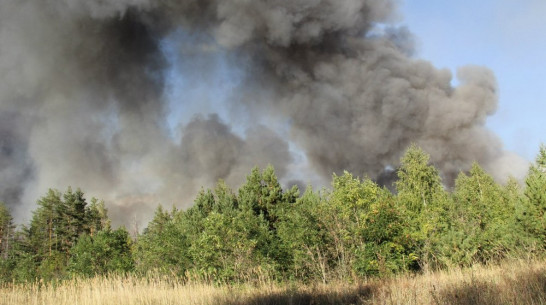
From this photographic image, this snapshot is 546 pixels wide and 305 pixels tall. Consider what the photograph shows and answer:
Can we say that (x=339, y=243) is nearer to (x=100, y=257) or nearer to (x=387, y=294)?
(x=387, y=294)

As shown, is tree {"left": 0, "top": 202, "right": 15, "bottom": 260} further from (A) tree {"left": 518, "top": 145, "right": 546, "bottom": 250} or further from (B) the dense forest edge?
(A) tree {"left": 518, "top": 145, "right": 546, "bottom": 250}

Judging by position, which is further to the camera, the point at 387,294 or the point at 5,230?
the point at 5,230

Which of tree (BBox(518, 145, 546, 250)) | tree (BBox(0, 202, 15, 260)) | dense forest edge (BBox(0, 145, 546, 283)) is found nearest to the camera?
dense forest edge (BBox(0, 145, 546, 283))

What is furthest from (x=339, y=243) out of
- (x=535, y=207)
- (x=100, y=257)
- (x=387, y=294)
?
(x=100, y=257)

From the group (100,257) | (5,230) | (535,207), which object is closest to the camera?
(535,207)

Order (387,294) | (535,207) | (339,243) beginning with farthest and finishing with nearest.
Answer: (535,207) → (339,243) → (387,294)

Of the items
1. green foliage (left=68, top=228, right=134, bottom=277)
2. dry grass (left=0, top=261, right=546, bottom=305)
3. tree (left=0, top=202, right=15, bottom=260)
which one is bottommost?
dry grass (left=0, top=261, right=546, bottom=305)

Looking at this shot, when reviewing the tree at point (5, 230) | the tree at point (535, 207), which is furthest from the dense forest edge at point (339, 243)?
the tree at point (5, 230)

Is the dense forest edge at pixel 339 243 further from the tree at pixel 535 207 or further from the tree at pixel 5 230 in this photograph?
the tree at pixel 5 230

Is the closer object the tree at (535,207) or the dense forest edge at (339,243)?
the dense forest edge at (339,243)

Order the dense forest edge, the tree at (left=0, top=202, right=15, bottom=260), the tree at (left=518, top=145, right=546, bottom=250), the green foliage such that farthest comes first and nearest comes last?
the tree at (left=0, top=202, right=15, bottom=260) < the green foliage < the tree at (left=518, top=145, right=546, bottom=250) < the dense forest edge

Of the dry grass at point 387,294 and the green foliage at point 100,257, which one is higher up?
the green foliage at point 100,257

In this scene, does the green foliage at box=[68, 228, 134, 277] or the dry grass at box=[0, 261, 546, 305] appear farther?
the green foliage at box=[68, 228, 134, 277]

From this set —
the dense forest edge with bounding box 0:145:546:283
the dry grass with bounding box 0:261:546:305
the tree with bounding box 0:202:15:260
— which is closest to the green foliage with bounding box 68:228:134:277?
the dense forest edge with bounding box 0:145:546:283
